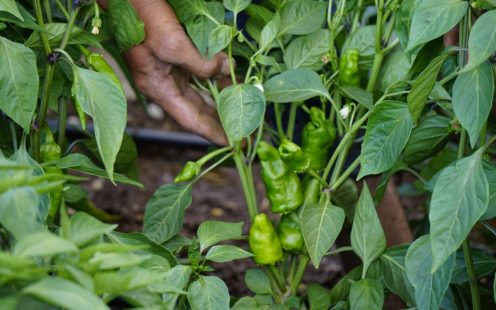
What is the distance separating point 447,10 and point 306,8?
33 cm

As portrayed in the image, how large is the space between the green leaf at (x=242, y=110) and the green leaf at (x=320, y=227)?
0.54 ft

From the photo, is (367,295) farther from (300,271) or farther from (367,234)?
(300,271)

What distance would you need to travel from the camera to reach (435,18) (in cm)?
88

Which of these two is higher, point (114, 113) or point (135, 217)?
point (114, 113)

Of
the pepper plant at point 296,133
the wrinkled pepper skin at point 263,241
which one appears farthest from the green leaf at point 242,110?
the wrinkled pepper skin at point 263,241

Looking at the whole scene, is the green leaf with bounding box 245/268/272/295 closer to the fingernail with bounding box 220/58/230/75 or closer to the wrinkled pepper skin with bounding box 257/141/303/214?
the wrinkled pepper skin with bounding box 257/141/303/214

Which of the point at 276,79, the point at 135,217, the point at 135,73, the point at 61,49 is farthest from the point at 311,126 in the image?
the point at 135,217

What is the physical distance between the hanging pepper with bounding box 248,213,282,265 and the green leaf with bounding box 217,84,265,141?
214 mm

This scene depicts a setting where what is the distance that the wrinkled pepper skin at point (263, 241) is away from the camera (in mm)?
1173

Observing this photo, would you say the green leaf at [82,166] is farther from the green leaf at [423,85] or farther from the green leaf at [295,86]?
the green leaf at [423,85]

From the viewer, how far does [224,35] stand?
1.08 m

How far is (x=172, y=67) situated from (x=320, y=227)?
362mm

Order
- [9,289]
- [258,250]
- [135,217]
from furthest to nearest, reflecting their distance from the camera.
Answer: [135,217], [258,250], [9,289]

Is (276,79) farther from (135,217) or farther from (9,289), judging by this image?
(135,217)
